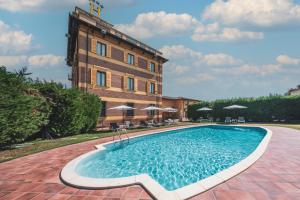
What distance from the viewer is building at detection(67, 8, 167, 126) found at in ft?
59.7

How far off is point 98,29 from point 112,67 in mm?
4107

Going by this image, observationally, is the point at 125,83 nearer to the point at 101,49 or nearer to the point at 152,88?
the point at 101,49

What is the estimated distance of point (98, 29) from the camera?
1897 cm

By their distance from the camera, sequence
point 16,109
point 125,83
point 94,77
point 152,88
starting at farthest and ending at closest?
point 152,88 < point 125,83 < point 94,77 < point 16,109

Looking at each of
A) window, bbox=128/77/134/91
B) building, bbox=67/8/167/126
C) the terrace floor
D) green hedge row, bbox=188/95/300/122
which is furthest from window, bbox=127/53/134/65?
the terrace floor

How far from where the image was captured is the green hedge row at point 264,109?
2452 cm

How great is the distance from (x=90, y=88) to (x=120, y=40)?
690cm

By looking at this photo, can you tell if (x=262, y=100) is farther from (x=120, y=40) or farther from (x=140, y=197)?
(x=140, y=197)

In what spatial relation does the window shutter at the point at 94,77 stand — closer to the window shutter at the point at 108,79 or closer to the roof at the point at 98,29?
the window shutter at the point at 108,79

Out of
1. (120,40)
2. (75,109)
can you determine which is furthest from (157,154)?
(120,40)

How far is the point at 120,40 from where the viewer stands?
2164 centimetres

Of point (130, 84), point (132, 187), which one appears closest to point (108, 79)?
point (130, 84)

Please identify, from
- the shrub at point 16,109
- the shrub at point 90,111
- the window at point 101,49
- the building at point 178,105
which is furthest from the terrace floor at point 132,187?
the building at point 178,105

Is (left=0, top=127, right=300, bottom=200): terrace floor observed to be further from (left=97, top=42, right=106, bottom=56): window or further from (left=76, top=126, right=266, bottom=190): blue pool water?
(left=97, top=42, right=106, bottom=56): window
